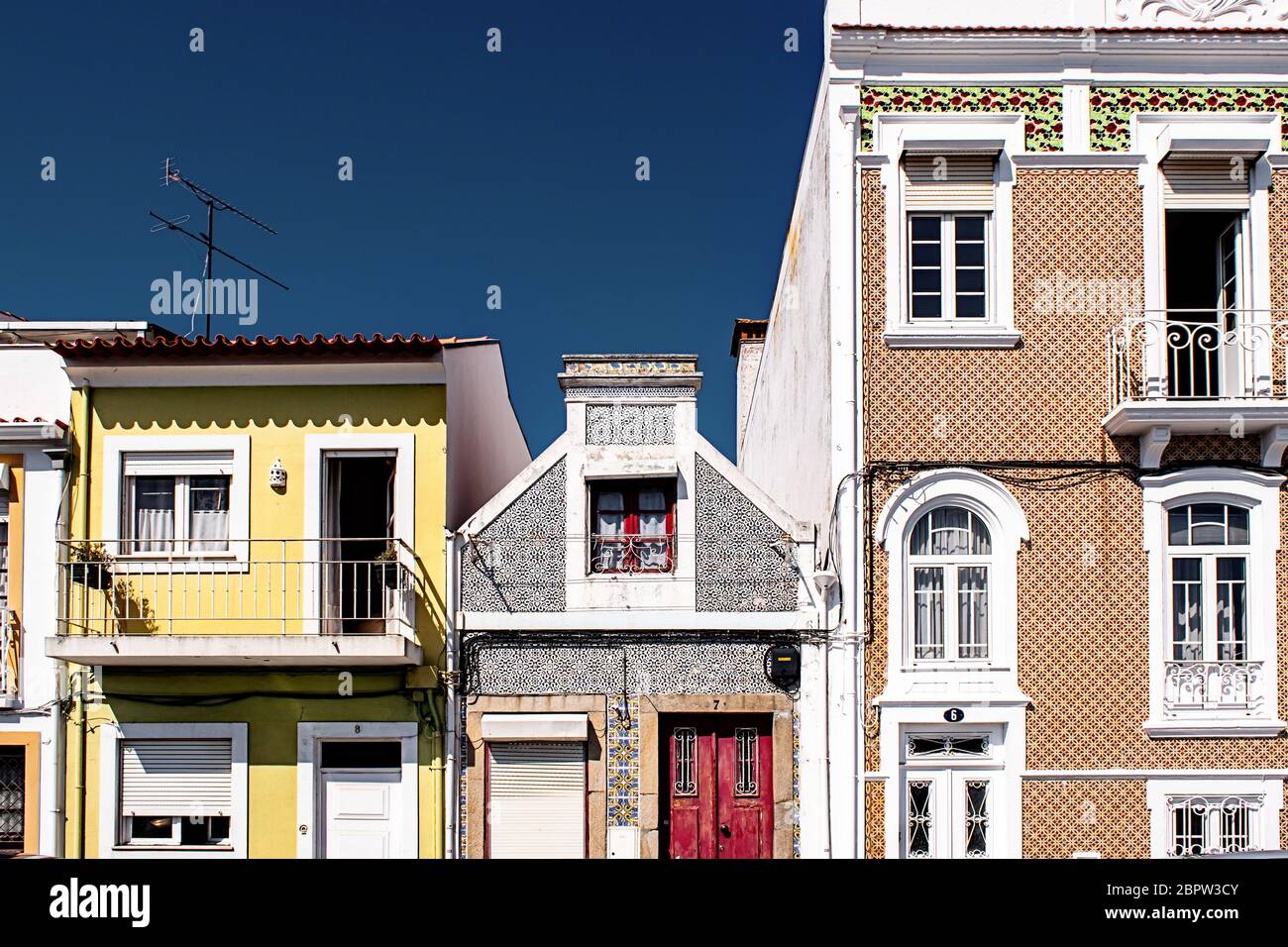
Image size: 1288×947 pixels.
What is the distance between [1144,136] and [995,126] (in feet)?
4.88

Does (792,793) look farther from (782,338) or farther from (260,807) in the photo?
(782,338)

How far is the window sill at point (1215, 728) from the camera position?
11.9 meters

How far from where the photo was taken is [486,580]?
12.6 m

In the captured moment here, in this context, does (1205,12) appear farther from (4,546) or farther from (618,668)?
(4,546)

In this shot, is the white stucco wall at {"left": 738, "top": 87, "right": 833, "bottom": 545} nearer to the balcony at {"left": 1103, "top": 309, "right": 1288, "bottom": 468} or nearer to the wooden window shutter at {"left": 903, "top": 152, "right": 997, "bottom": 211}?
the wooden window shutter at {"left": 903, "top": 152, "right": 997, "bottom": 211}

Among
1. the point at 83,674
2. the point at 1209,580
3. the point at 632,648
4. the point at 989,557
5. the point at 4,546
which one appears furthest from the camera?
the point at 4,546

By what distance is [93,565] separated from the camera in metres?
12.6

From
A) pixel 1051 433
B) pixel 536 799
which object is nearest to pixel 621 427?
pixel 536 799

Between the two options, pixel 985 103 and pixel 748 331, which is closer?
pixel 985 103

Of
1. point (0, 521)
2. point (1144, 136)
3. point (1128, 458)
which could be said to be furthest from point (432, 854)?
point (1144, 136)

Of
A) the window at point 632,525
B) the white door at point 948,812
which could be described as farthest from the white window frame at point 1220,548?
the window at point 632,525

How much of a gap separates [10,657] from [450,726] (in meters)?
4.67

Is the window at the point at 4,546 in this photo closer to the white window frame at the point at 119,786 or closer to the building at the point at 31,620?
the building at the point at 31,620
